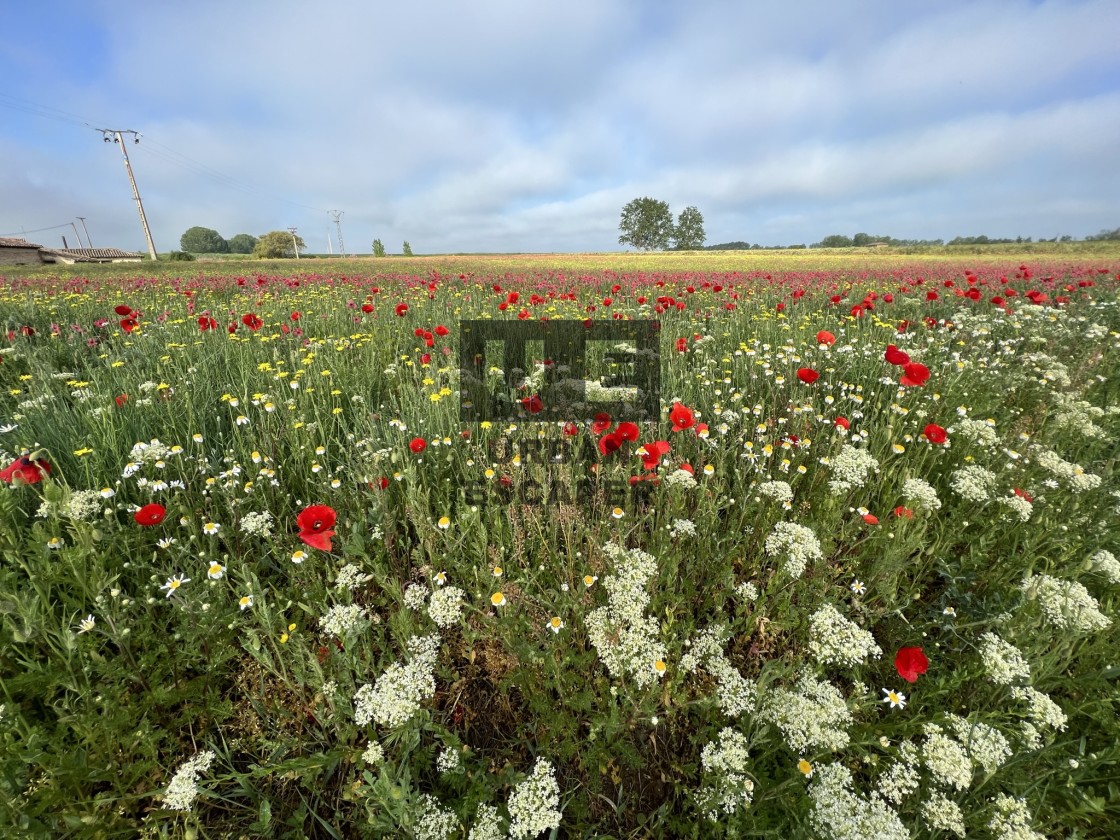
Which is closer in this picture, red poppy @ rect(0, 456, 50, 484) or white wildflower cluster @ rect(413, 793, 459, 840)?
white wildflower cluster @ rect(413, 793, 459, 840)

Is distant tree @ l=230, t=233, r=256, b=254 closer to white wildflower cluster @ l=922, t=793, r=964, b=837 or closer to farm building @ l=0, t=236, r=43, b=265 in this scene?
farm building @ l=0, t=236, r=43, b=265

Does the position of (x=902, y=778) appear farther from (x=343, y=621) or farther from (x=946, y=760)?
(x=343, y=621)

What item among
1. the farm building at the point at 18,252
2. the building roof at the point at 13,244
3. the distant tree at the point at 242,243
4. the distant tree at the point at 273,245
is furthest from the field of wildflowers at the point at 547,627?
the distant tree at the point at 242,243

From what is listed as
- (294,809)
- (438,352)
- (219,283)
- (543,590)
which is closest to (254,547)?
(294,809)

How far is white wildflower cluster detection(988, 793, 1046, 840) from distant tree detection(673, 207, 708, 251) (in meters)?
97.8

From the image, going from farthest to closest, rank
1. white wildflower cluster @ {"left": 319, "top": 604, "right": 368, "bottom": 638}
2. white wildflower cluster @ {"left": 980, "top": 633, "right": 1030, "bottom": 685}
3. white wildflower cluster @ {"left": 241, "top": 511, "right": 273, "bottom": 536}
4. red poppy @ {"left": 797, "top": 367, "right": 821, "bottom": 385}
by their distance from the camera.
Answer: red poppy @ {"left": 797, "top": 367, "right": 821, "bottom": 385}, white wildflower cluster @ {"left": 241, "top": 511, "right": 273, "bottom": 536}, white wildflower cluster @ {"left": 319, "top": 604, "right": 368, "bottom": 638}, white wildflower cluster @ {"left": 980, "top": 633, "right": 1030, "bottom": 685}

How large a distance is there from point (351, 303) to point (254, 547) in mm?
5050

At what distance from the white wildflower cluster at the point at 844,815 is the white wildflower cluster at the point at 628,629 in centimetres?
57

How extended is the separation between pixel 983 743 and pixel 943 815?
0.94ft

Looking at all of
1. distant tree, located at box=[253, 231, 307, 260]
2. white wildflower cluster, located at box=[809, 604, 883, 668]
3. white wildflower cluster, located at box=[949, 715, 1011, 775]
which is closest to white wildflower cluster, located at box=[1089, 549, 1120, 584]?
white wildflower cluster, located at box=[949, 715, 1011, 775]

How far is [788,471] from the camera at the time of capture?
2.88 metres

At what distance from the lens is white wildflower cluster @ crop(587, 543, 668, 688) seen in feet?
5.24

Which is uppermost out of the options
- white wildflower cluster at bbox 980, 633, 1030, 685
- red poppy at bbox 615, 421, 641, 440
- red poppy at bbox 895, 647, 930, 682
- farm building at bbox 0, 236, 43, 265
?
farm building at bbox 0, 236, 43, 265

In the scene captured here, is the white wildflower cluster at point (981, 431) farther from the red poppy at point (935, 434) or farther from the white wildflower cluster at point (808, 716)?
the white wildflower cluster at point (808, 716)
